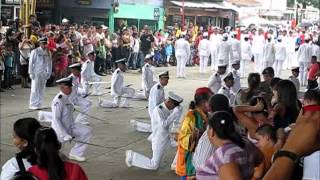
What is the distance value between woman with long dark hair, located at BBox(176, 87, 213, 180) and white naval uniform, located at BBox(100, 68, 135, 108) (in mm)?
8324

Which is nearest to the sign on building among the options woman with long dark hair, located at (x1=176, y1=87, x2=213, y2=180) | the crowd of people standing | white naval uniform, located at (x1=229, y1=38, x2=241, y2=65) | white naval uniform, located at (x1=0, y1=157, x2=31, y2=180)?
the crowd of people standing

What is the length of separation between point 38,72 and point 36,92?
475 mm

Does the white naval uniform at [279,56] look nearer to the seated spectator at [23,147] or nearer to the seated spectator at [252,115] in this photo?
the seated spectator at [252,115]

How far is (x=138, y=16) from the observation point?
30.2m

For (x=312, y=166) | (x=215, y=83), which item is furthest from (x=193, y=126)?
(x=215, y=83)

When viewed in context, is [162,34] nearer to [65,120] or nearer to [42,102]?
[42,102]

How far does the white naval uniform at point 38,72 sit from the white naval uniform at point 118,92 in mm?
1619

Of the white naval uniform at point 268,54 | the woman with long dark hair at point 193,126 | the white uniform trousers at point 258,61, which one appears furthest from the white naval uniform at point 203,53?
the woman with long dark hair at point 193,126

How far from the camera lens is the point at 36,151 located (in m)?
3.80

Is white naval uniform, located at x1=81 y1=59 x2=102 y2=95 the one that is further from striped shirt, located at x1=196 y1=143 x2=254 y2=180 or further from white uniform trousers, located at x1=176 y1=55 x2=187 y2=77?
striped shirt, located at x1=196 y1=143 x2=254 y2=180

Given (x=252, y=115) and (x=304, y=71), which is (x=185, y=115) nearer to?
(x=252, y=115)

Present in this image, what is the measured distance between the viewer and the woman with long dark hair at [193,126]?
638 cm

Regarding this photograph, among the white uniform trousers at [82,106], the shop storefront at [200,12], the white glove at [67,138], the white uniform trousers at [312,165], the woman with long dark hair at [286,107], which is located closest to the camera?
the white uniform trousers at [312,165]

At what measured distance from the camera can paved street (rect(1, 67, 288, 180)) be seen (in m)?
8.80
